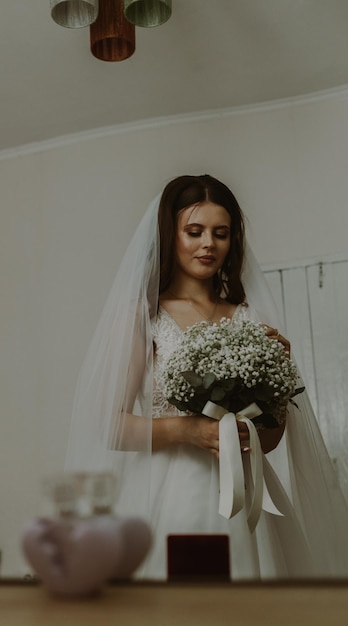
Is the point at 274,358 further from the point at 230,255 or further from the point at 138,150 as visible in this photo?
the point at 138,150

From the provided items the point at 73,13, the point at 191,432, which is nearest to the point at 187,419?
the point at 191,432

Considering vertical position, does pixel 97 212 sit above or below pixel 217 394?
above

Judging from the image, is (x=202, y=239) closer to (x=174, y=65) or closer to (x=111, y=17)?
(x=111, y=17)

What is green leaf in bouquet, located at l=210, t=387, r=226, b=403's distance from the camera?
4.21 feet

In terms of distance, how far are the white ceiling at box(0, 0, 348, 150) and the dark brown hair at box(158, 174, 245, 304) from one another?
2.66 ft

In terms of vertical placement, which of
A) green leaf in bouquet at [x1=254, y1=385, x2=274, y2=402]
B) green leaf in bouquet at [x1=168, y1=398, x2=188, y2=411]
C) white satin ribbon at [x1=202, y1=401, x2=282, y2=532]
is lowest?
white satin ribbon at [x1=202, y1=401, x2=282, y2=532]

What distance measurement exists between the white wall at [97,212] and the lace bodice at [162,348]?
40.8 inches

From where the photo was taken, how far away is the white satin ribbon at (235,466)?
1.26 meters

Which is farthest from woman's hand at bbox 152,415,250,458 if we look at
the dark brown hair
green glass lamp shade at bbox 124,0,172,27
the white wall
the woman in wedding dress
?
the white wall

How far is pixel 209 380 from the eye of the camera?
1.27m

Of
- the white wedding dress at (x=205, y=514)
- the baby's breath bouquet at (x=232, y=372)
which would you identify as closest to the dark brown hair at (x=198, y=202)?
the white wedding dress at (x=205, y=514)

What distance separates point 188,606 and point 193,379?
81cm

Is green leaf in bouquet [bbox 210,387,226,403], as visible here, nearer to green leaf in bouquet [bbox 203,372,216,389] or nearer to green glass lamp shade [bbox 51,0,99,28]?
green leaf in bouquet [bbox 203,372,216,389]

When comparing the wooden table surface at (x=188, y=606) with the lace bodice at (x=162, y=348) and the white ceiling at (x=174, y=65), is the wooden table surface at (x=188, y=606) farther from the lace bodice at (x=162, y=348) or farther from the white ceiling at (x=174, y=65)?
the white ceiling at (x=174, y=65)
